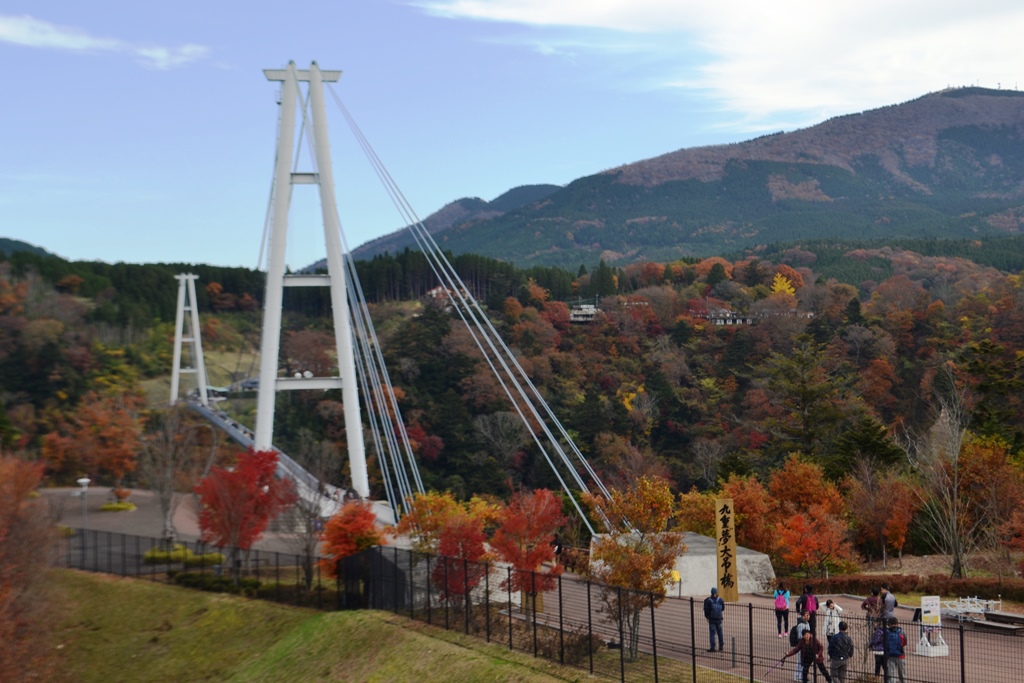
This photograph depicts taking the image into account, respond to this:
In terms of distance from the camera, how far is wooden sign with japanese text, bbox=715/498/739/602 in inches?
843

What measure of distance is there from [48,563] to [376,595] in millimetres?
9540

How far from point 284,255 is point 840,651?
69.5ft

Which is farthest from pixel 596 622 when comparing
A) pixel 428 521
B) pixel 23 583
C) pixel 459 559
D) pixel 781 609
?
pixel 23 583

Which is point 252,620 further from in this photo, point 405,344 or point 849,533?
point 405,344

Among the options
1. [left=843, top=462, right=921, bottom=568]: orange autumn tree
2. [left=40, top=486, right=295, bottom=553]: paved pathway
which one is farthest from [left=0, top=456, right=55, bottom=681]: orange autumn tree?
[left=843, top=462, right=921, bottom=568]: orange autumn tree

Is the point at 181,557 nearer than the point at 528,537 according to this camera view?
No

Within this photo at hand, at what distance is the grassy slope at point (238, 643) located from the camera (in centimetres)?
1816

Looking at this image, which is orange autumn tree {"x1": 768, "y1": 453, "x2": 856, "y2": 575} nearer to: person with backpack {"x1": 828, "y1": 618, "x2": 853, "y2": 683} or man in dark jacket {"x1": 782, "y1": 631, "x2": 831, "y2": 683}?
man in dark jacket {"x1": 782, "y1": 631, "x2": 831, "y2": 683}

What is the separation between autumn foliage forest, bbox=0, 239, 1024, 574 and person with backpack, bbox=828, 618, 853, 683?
13.4 meters

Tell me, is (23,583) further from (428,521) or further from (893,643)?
(893,643)

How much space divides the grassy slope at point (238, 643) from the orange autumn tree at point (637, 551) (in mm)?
1908

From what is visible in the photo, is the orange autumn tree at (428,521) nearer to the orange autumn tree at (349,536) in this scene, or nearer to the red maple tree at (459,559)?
the red maple tree at (459,559)

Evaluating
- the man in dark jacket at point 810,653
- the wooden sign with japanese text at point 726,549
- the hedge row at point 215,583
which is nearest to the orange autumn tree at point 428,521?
the hedge row at point 215,583

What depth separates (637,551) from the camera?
18.9 meters
